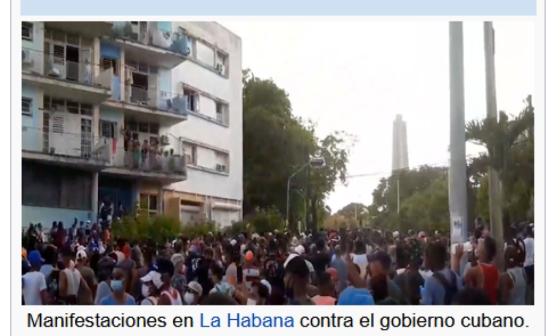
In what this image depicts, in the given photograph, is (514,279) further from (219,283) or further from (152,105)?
(152,105)

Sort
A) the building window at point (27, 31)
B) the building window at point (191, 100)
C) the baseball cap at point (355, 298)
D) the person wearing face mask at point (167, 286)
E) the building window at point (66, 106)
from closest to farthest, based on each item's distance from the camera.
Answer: the baseball cap at point (355, 298) → the person wearing face mask at point (167, 286) → the building window at point (27, 31) → the building window at point (66, 106) → the building window at point (191, 100)

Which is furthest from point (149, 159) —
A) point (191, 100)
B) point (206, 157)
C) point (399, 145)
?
point (399, 145)

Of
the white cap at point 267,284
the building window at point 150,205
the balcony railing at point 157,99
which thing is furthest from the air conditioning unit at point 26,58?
the white cap at point 267,284

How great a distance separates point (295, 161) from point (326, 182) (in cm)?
30

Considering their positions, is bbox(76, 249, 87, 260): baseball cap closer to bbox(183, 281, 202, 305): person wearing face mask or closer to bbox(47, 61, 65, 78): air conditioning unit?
bbox(183, 281, 202, 305): person wearing face mask

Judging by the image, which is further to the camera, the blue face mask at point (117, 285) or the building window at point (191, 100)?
the building window at point (191, 100)

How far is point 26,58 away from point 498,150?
3.38 m

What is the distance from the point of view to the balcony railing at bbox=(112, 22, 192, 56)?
6.66 meters

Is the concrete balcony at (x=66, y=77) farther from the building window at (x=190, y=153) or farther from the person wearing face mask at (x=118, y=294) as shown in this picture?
the person wearing face mask at (x=118, y=294)

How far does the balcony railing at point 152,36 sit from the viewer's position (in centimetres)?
666

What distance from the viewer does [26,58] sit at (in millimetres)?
6570

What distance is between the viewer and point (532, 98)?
654cm

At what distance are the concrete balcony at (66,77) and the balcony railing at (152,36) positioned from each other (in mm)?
369
